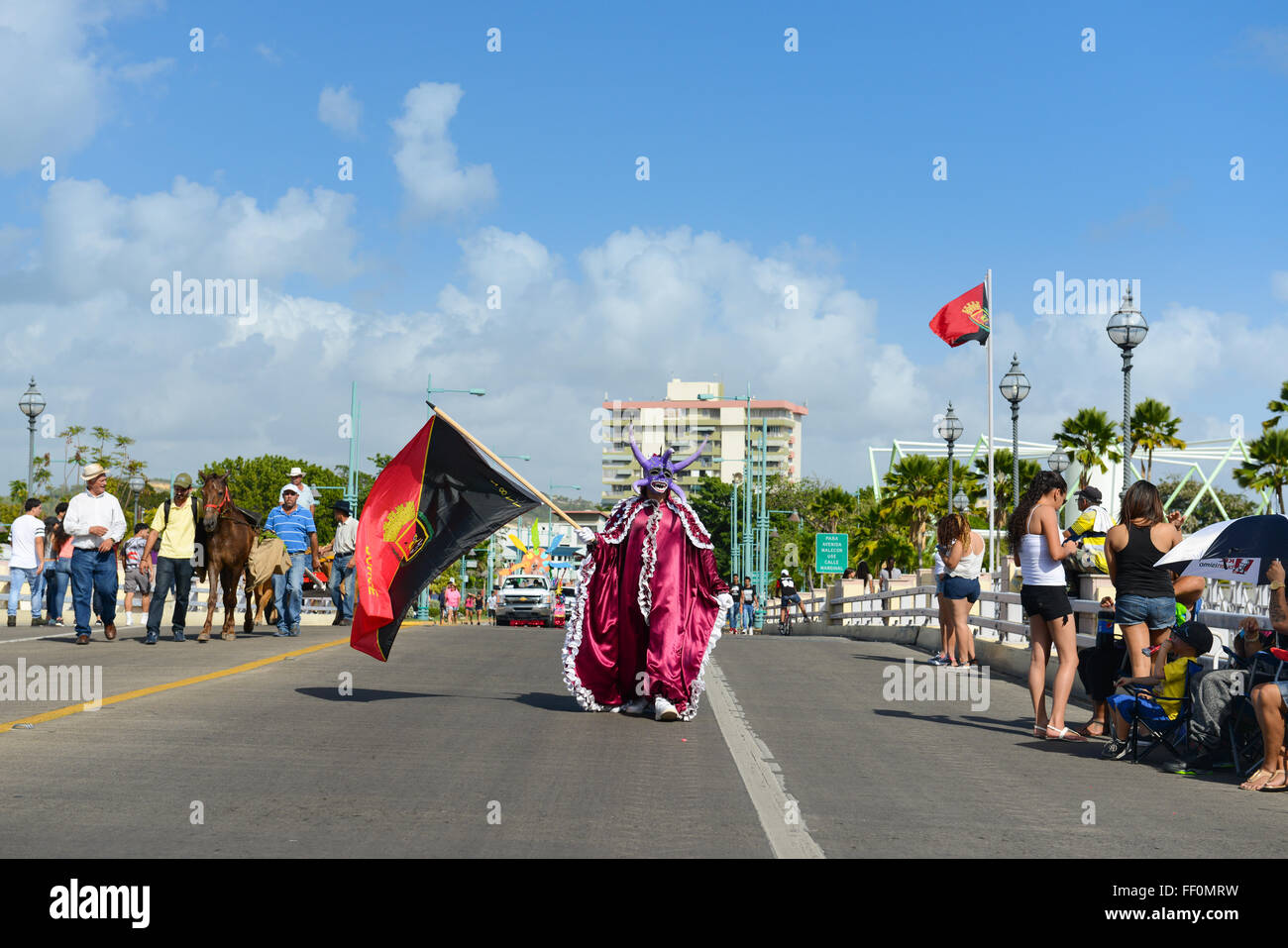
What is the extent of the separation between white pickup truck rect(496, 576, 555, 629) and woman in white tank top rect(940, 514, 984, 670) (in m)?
32.8

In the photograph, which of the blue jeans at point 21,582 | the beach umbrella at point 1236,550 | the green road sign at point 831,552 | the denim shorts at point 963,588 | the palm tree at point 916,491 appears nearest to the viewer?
the beach umbrella at point 1236,550

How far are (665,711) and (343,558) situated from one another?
12636 mm

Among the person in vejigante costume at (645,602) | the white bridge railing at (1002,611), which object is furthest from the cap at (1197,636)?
the person in vejigante costume at (645,602)

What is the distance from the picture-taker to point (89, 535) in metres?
16.1

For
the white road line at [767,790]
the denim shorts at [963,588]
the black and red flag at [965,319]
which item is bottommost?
the white road line at [767,790]

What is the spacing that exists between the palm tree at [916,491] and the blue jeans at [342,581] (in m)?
40.3

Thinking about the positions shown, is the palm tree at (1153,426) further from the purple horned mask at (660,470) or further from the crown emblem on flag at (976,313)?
the purple horned mask at (660,470)

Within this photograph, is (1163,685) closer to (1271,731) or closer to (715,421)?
(1271,731)

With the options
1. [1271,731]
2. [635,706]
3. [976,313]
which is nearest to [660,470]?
[635,706]

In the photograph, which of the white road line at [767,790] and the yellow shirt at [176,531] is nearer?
the white road line at [767,790]

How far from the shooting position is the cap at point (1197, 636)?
945 cm

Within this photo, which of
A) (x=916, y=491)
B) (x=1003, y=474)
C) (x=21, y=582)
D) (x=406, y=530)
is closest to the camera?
(x=406, y=530)
